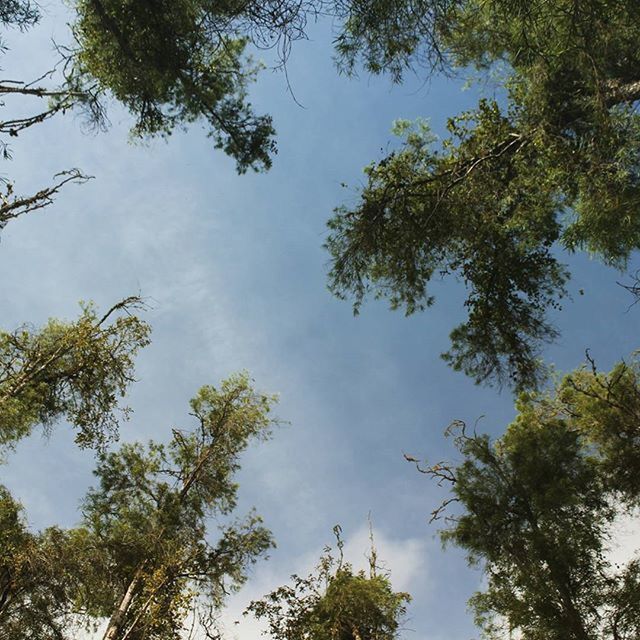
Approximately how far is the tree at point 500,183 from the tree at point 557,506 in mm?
2672

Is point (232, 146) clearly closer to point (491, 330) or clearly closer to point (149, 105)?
point (149, 105)

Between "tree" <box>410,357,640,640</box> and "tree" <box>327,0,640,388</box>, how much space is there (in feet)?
8.77

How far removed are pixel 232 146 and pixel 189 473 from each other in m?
10.0

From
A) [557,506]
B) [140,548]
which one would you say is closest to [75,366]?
[140,548]

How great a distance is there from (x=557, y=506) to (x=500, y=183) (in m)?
7.92

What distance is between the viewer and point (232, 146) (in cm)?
864

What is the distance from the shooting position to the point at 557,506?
10914 millimetres

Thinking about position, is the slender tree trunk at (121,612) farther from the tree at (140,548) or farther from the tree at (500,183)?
the tree at (500,183)

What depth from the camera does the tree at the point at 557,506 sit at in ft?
31.4

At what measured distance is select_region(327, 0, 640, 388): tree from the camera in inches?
257

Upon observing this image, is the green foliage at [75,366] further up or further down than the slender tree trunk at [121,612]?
further up

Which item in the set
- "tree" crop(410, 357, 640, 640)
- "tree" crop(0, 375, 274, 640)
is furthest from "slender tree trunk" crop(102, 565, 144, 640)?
"tree" crop(410, 357, 640, 640)

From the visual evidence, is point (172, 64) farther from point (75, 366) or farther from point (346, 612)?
point (346, 612)

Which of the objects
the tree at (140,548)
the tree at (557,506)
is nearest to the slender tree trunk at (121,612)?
the tree at (140,548)
